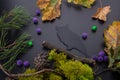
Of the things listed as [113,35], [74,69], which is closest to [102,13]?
[113,35]

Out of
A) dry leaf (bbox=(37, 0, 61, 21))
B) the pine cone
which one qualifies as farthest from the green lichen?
dry leaf (bbox=(37, 0, 61, 21))

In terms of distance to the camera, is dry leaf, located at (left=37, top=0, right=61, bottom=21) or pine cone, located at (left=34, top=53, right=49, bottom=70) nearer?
pine cone, located at (left=34, top=53, right=49, bottom=70)

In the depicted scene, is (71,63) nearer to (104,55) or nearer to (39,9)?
(104,55)

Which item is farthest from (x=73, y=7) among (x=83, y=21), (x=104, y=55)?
(x=104, y=55)

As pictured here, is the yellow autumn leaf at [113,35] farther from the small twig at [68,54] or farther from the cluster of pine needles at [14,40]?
the cluster of pine needles at [14,40]

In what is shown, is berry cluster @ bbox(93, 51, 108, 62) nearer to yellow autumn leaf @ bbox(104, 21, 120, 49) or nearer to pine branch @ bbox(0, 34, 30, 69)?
yellow autumn leaf @ bbox(104, 21, 120, 49)

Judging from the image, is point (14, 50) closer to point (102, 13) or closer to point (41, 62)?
point (41, 62)

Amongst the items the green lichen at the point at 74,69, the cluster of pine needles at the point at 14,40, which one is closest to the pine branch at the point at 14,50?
the cluster of pine needles at the point at 14,40
